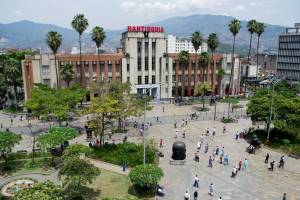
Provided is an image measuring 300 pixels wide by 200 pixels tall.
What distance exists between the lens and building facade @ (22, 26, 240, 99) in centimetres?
8612

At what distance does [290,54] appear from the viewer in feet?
488

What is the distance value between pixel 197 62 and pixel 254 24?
20.5m

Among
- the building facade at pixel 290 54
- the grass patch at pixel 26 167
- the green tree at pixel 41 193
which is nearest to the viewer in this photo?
the green tree at pixel 41 193

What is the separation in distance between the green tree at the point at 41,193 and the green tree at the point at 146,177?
10813 mm

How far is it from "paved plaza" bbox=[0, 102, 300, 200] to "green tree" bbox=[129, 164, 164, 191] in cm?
247

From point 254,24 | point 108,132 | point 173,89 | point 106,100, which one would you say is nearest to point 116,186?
point 106,100

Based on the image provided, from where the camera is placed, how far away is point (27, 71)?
8550cm

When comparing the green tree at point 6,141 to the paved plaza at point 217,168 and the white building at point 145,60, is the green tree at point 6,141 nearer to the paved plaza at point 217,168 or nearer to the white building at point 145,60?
the paved plaza at point 217,168

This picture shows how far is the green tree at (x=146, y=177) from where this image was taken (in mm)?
34250

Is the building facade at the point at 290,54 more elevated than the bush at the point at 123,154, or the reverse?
the building facade at the point at 290,54

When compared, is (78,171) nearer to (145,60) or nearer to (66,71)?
(66,71)

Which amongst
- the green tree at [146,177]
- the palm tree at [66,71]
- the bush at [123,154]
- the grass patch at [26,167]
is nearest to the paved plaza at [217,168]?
the green tree at [146,177]

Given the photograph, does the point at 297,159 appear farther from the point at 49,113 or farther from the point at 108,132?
the point at 49,113

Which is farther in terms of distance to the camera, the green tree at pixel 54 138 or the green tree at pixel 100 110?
the green tree at pixel 100 110
